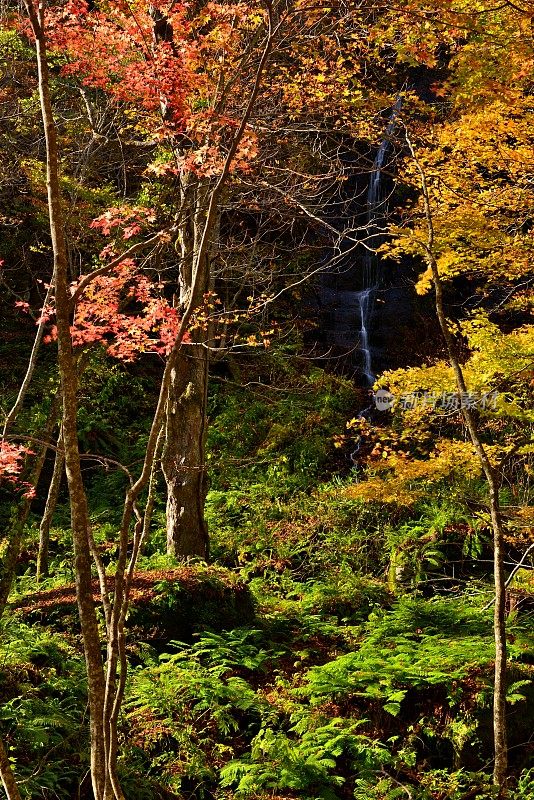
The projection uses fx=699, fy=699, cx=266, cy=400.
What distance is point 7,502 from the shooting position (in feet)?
37.8

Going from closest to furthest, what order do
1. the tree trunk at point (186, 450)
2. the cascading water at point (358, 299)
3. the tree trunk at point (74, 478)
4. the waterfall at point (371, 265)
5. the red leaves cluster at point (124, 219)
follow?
the tree trunk at point (74, 478) → the red leaves cluster at point (124, 219) → the tree trunk at point (186, 450) → the cascading water at point (358, 299) → the waterfall at point (371, 265)

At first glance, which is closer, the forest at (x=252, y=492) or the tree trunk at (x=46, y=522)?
the forest at (x=252, y=492)

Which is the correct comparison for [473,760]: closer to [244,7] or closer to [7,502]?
[244,7]

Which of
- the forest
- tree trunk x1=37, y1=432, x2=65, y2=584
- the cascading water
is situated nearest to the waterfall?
the cascading water

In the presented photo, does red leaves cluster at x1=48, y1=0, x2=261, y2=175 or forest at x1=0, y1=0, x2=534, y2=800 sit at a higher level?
red leaves cluster at x1=48, y1=0, x2=261, y2=175

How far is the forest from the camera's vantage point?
4.41 meters

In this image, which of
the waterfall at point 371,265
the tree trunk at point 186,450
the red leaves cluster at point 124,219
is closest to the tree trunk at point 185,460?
the tree trunk at point 186,450

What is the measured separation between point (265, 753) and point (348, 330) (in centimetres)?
1211

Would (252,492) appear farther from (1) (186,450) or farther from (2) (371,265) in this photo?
(2) (371,265)

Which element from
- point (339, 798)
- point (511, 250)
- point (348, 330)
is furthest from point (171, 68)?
point (348, 330)

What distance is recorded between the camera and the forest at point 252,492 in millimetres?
4414

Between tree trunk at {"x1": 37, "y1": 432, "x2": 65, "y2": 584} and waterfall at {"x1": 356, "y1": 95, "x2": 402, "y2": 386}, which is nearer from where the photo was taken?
tree trunk at {"x1": 37, "y1": 432, "x2": 65, "y2": 584}

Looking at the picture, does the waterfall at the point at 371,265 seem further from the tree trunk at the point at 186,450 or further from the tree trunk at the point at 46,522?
the tree trunk at the point at 46,522

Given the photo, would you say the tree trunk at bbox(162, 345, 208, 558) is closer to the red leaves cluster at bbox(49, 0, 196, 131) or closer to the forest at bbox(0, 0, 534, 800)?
the forest at bbox(0, 0, 534, 800)
